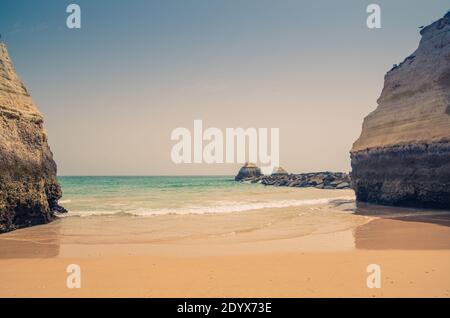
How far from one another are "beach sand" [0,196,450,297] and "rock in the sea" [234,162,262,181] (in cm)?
7767

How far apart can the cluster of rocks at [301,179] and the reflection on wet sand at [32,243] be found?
42.8 meters

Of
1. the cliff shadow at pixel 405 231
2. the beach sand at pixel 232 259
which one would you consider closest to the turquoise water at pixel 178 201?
the beach sand at pixel 232 259

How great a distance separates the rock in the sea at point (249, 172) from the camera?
9281 cm

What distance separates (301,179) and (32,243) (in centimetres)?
5731

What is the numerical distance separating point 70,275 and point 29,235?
676 cm

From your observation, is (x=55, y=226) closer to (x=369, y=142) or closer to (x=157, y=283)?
(x=157, y=283)

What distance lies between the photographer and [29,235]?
12.6 m

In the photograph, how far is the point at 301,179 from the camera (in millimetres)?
64562

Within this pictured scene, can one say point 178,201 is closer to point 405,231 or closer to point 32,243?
point 32,243

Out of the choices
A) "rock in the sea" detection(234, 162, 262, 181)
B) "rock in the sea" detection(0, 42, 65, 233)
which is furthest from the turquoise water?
"rock in the sea" detection(234, 162, 262, 181)

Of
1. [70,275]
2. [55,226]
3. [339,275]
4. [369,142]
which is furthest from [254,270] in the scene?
[369,142]

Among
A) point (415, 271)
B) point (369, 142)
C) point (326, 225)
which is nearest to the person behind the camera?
point (415, 271)

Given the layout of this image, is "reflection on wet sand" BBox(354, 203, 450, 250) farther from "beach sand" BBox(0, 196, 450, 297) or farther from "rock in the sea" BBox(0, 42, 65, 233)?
"rock in the sea" BBox(0, 42, 65, 233)

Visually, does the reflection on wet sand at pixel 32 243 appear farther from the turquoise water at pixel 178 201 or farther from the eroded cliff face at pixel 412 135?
the eroded cliff face at pixel 412 135
